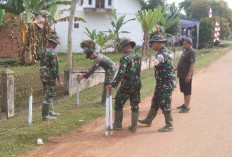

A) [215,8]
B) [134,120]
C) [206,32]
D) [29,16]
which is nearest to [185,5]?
[215,8]

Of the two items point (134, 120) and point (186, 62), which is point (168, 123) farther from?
point (186, 62)

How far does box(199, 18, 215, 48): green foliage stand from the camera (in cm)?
3170

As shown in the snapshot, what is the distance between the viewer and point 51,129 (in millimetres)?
5910

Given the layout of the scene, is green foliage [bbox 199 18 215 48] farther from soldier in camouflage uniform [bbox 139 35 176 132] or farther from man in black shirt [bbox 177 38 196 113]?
soldier in camouflage uniform [bbox 139 35 176 132]

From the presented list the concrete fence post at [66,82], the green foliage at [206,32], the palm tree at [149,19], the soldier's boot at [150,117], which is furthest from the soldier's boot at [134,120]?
the green foliage at [206,32]

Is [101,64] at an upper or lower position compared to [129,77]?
upper

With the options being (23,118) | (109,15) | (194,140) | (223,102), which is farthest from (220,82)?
(109,15)

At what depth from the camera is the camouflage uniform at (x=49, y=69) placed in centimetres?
613

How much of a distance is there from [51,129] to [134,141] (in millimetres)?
1658

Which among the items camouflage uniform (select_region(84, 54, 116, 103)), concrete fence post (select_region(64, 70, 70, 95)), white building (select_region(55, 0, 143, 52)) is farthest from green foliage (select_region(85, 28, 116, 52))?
camouflage uniform (select_region(84, 54, 116, 103))

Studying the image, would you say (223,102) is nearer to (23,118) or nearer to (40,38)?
(23,118)

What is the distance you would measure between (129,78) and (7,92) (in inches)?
117

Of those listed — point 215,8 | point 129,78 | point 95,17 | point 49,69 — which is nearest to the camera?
point 129,78

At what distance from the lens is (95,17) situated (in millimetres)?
23453
